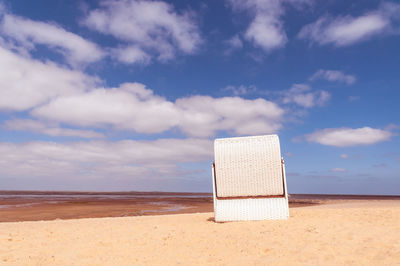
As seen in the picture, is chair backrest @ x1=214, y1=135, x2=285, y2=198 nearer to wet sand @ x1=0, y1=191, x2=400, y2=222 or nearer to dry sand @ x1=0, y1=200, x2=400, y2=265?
dry sand @ x1=0, y1=200, x2=400, y2=265

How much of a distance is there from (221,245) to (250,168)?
5.52m

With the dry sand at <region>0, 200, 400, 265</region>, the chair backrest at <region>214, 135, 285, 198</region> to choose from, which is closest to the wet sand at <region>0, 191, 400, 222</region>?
the dry sand at <region>0, 200, 400, 265</region>

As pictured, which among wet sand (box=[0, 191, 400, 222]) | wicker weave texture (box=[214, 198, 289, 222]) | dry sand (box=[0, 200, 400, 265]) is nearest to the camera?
dry sand (box=[0, 200, 400, 265])

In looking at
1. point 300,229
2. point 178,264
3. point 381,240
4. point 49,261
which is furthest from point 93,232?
point 381,240

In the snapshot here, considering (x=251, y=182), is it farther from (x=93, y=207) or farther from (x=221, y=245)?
(x=93, y=207)

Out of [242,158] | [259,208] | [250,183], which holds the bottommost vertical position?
[259,208]

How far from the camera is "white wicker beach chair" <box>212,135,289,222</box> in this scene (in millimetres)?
14562

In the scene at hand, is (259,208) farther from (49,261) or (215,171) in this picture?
(49,261)

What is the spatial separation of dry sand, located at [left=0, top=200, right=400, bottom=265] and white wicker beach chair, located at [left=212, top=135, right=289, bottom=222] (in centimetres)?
134

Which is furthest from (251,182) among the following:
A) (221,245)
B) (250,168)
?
(221,245)

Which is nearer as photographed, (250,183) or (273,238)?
(273,238)

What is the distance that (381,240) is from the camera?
9148 millimetres

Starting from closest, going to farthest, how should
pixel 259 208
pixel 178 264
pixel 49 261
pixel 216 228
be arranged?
pixel 178 264 < pixel 49 261 < pixel 216 228 < pixel 259 208

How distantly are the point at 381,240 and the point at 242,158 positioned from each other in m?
7.08
